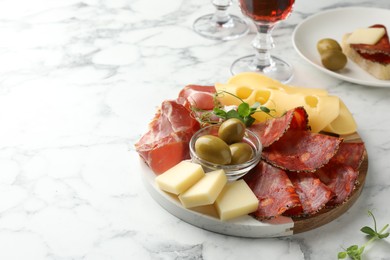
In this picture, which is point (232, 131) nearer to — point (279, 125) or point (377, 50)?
point (279, 125)

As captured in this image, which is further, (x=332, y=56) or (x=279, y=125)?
(x=332, y=56)

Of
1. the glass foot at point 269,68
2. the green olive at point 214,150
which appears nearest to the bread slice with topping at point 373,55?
the glass foot at point 269,68

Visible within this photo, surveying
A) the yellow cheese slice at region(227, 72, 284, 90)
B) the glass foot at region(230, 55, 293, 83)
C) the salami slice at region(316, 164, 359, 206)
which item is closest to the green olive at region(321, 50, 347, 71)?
the glass foot at region(230, 55, 293, 83)

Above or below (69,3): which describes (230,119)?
above

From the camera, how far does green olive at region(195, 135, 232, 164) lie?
1.57 m

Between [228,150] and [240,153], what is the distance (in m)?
0.03

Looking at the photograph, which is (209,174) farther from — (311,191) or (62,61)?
(62,61)

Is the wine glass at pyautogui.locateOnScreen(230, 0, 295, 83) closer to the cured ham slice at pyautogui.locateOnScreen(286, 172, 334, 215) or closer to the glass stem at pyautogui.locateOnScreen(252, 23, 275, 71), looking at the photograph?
the glass stem at pyautogui.locateOnScreen(252, 23, 275, 71)

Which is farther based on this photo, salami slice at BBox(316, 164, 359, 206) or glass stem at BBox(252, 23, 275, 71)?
glass stem at BBox(252, 23, 275, 71)

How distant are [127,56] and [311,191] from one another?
3.25 ft

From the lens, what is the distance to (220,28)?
2490mm

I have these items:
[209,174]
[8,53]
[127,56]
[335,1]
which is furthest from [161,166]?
[335,1]

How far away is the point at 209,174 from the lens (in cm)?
155

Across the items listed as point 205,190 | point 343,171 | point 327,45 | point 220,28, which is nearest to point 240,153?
point 205,190
